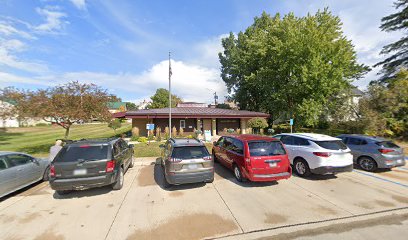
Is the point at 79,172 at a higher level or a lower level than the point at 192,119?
lower

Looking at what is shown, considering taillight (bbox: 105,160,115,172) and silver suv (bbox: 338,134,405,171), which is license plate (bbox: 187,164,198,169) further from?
silver suv (bbox: 338,134,405,171)

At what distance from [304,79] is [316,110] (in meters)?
3.57

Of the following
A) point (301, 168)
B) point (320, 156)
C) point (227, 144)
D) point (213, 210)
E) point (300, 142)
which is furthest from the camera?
point (227, 144)

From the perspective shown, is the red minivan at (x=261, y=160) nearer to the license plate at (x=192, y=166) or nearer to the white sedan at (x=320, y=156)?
the white sedan at (x=320, y=156)

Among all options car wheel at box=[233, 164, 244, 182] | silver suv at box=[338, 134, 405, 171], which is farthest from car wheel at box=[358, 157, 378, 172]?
car wheel at box=[233, 164, 244, 182]

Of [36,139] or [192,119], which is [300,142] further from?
[36,139]

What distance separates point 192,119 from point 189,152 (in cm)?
1619

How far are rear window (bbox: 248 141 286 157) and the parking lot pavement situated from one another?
3.87 feet

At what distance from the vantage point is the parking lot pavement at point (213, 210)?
3948 mm

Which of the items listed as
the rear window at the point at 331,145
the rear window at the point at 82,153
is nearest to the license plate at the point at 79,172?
the rear window at the point at 82,153

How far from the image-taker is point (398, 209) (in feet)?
15.9

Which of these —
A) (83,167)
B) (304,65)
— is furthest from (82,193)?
(304,65)

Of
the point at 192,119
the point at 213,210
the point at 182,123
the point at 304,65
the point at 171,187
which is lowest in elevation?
the point at 213,210

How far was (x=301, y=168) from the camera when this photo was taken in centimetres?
764
